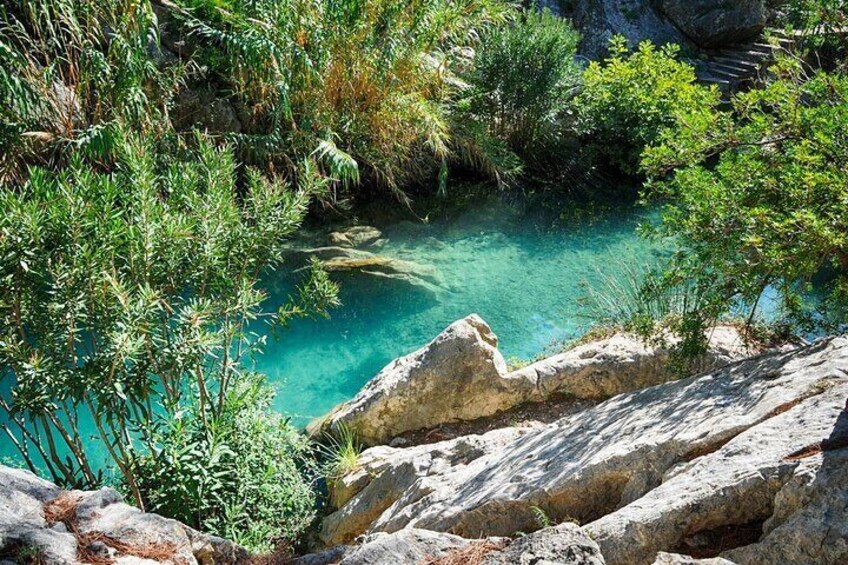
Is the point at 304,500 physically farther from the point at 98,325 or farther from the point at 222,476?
the point at 98,325

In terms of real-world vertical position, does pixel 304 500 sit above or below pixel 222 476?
below

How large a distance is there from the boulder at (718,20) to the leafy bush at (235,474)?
1763cm

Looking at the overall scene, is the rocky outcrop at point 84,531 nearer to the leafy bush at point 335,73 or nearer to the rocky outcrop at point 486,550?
the rocky outcrop at point 486,550

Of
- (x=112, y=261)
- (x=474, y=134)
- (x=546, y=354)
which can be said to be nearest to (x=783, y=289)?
(x=546, y=354)

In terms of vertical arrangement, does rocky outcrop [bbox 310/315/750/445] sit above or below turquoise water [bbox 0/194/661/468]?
above

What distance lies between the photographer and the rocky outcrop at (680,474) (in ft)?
9.19

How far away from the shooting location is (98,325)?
4809 mm

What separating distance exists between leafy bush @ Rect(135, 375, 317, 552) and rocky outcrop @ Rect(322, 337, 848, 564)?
584 millimetres

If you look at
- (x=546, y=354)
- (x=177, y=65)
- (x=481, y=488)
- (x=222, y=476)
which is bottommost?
(x=546, y=354)

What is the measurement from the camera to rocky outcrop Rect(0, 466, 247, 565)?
10.4ft

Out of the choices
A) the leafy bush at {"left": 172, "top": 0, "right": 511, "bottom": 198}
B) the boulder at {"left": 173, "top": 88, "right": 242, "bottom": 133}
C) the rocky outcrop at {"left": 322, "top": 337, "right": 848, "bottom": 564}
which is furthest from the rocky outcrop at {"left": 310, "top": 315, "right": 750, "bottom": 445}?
the boulder at {"left": 173, "top": 88, "right": 242, "bottom": 133}

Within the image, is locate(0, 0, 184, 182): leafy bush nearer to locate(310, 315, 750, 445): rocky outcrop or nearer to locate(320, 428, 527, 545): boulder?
locate(310, 315, 750, 445): rocky outcrop

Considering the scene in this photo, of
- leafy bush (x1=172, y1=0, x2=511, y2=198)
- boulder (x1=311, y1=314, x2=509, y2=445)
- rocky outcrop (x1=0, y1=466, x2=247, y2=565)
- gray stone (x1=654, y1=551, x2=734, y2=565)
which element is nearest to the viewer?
gray stone (x1=654, y1=551, x2=734, y2=565)

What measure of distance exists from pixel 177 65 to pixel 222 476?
26.0 ft
